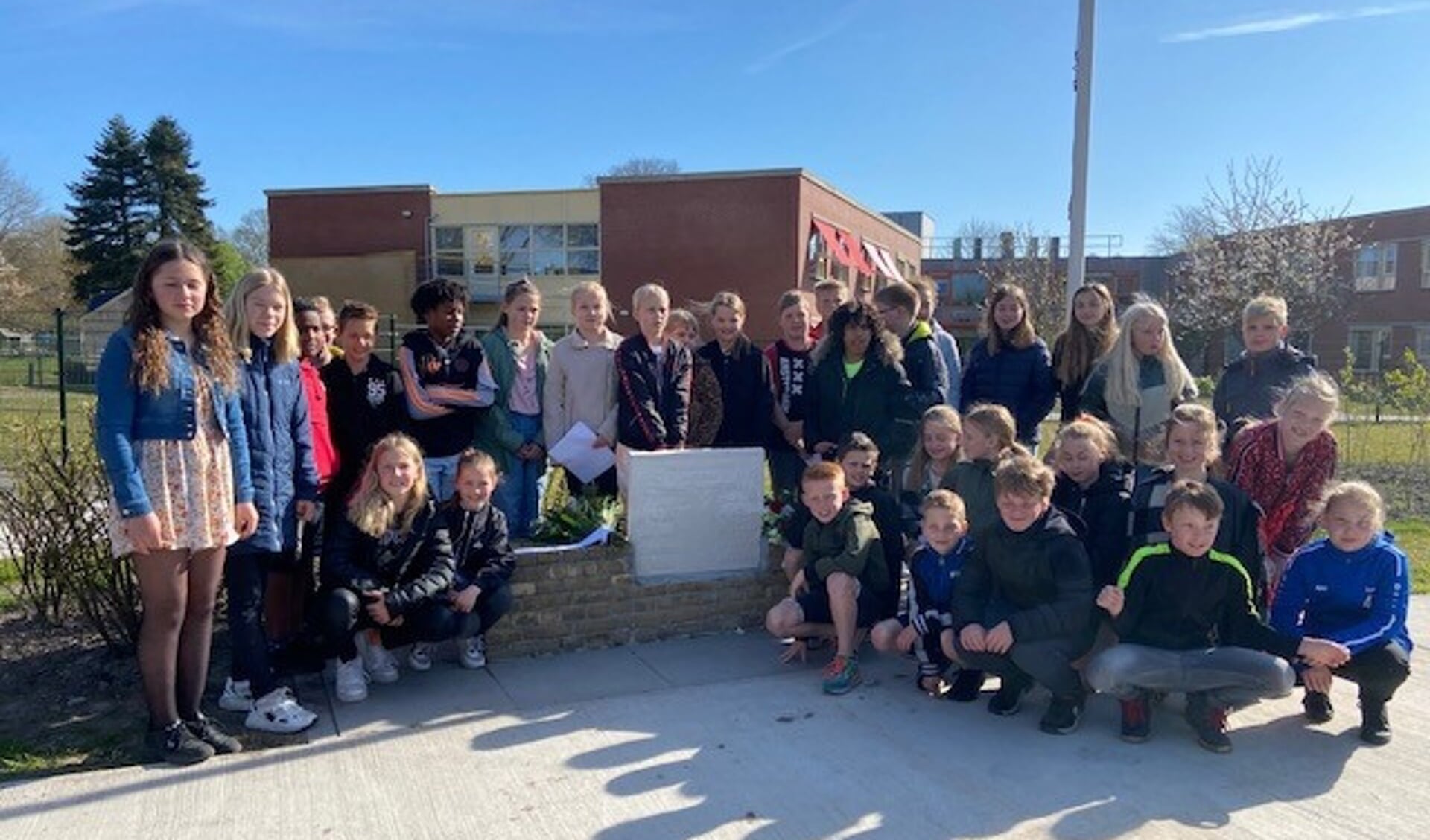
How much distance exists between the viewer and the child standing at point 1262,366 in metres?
5.31

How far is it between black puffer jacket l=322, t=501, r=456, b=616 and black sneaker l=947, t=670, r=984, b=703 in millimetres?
2306

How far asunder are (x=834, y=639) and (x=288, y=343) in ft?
9.64

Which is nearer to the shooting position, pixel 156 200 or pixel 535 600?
pixel 535 600

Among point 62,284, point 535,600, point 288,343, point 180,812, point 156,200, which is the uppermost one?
point 156,200

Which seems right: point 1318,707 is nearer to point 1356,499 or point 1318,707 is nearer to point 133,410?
point 1356,499

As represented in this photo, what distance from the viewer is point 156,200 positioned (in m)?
44.8

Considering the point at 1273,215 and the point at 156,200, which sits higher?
the point at 156,200

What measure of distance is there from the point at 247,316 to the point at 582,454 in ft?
6.54

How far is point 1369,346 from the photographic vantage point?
37.5 metres

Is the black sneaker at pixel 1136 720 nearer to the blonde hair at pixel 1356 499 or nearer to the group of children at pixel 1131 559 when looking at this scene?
the group of children at pixel 1131 559

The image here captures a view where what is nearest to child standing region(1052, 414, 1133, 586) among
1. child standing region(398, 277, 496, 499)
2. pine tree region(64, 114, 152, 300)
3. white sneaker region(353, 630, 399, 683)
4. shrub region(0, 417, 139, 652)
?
child standing region(398, 277, 496, 499)

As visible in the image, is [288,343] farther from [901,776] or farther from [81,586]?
[901,776]

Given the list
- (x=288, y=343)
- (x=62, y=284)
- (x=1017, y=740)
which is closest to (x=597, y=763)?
(x=1017, y=740)

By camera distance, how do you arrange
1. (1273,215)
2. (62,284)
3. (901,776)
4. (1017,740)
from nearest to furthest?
(901,776) < (1017,740) < (1273,215) < (62,284)
